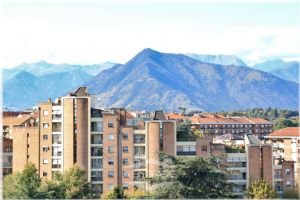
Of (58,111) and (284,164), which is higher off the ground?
(58,111)

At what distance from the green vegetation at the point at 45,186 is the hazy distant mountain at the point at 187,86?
53250 mm

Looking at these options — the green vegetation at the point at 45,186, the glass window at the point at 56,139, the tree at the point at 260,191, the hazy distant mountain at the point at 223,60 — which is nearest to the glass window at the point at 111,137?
the glass window at the point at 56,139

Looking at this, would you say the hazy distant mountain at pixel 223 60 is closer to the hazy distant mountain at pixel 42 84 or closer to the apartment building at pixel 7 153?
the hazy distant mountain at pixel 42 84

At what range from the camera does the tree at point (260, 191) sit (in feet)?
31.4

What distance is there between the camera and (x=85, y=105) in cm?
1152

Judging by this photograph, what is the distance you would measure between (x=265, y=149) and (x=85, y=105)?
3318 mm

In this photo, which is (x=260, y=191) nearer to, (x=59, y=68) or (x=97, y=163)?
(x=97, y=163)

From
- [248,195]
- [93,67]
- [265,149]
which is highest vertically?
[93,67]

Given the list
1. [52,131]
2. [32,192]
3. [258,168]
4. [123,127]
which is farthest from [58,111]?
[32,192]

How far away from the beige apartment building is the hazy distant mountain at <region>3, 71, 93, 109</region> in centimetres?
5234

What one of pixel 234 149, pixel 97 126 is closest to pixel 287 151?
pixel 234 149

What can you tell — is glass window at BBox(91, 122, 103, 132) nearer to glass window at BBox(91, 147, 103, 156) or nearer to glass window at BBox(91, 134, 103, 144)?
glass window at BBox(91, 134, 103, 144)

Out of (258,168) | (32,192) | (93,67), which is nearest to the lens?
(32,192)

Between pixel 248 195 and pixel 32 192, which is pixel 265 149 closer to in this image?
pixel 248 195
